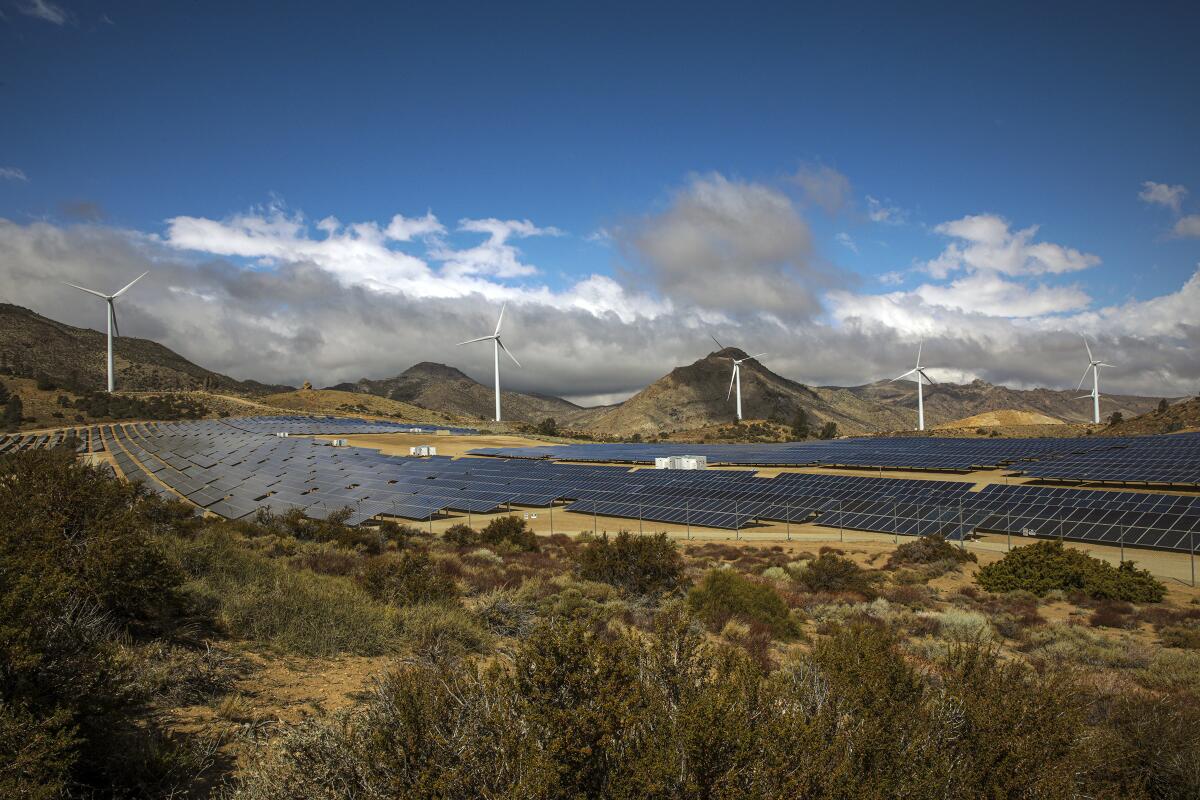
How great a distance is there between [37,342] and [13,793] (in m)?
216

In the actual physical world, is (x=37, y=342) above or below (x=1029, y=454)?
above

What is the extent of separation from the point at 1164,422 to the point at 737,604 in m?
113

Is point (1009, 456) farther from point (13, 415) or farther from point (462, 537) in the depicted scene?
point (13, 415)

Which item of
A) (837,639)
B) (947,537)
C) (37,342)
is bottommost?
(947,537)

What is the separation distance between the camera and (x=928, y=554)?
29.8 meters

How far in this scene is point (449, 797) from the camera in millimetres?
4711

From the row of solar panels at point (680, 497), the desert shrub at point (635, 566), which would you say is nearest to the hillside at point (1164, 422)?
the row of solar panels at point (680, 497)

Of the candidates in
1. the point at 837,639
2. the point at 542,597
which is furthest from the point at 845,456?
the point at 837,639

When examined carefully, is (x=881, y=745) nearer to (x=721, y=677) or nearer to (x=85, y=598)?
(x=721, y=677)

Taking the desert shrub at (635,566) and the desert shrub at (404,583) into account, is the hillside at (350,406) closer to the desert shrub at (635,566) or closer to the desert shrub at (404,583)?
the desert shrub at (635,566)

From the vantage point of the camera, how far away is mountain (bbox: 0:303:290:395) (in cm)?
15250

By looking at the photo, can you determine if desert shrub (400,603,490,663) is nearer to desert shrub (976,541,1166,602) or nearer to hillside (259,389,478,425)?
desert shrub (976,541,1166,602)

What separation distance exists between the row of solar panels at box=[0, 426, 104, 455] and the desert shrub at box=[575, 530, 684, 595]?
2773 inches

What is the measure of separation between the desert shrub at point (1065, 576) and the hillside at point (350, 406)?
444ft
